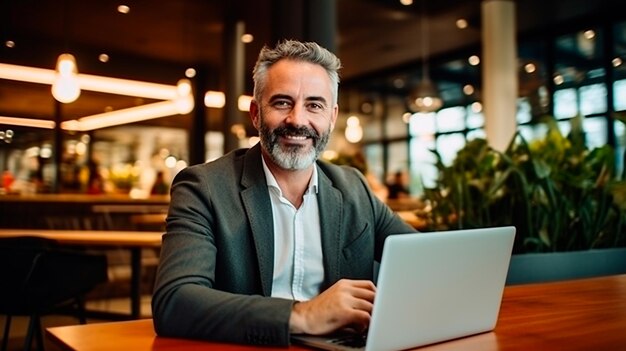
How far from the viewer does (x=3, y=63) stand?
20.1 feet

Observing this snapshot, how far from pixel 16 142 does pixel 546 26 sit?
7356mm

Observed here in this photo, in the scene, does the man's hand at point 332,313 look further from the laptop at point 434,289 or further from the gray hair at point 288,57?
the gray hair at point 288,57

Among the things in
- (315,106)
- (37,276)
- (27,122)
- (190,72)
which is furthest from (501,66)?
(315,106)

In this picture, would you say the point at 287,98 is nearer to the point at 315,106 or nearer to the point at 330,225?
the point at 315,106

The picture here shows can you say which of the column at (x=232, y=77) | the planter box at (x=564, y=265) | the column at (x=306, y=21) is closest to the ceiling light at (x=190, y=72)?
the column at (x=232, y=77)

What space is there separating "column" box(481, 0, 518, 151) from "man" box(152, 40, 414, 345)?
6375 millimetres

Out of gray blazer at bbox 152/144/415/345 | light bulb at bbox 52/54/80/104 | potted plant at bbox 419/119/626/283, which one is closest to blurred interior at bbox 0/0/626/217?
light bulb at bbox 52/54/80/104

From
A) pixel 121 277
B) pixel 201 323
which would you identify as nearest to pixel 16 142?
pixel 121 277

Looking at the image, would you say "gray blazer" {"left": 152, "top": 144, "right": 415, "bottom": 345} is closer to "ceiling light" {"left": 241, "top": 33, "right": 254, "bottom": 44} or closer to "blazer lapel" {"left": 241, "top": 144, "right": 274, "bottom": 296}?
"blazer lapel" {"left": 241, "top": 144, "right": 274, "bottom": 296}

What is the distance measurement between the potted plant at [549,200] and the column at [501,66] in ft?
15.9

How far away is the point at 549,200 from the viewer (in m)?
2.72

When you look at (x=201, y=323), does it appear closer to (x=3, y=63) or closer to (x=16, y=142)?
(x=16, y=142)

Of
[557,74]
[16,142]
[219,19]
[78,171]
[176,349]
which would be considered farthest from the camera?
[557,74]

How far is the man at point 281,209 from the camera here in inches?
54.1
